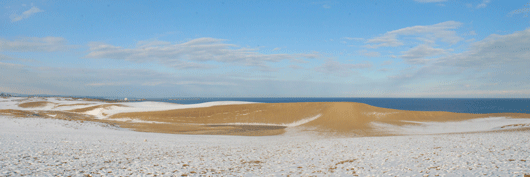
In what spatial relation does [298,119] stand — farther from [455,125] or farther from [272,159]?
[272,159]

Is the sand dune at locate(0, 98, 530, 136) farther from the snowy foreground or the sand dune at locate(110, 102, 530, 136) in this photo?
the snowy foreground

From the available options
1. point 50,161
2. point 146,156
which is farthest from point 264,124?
point 50,161

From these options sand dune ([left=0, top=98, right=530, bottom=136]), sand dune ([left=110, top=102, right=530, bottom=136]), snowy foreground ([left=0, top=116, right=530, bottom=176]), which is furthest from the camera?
sand dune ([left=110, top=102, right=530, bottom=136])

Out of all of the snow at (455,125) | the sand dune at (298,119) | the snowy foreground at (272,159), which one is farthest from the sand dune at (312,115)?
the snowy foreground at (272,159)

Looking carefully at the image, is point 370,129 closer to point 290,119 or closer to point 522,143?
point 290,119

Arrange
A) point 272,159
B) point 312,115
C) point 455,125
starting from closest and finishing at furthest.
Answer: point 272,159 < point 455,125 < point 312,115

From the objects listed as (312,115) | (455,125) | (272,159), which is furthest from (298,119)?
(272,159)

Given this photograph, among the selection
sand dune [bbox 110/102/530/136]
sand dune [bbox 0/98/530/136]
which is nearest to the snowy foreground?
sand dune [bbox 0/98/530/136]

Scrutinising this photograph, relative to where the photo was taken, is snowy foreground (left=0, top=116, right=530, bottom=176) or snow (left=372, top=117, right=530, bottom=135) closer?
snowy foreground (left=0, top=116, right=530, bottom=176)

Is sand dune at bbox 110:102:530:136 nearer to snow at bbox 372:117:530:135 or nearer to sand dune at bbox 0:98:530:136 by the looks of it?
sand dune at bbox 0:98:530:136

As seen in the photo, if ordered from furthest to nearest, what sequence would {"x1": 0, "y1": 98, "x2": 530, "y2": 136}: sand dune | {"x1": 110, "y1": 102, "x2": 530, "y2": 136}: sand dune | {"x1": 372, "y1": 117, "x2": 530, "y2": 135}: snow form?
1. {"x1": 110, "y1": 102, "x2": 530, "y2": 136}: sand dune
2. {"x1": 0, "y1": 98, "x2": 530, "y2": 136}: sand dune
3. {"x1": 372, "y1": 117, "x2": 530, "y2": 135}: snow

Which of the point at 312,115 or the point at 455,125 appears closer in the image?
the point at 455,125

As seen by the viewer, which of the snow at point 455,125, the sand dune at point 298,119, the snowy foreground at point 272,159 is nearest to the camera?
the snowy foreground at point 272,159

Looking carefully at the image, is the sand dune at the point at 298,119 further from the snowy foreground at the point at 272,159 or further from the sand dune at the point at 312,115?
the snowy foreground at the point at 272,159
